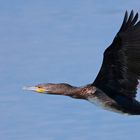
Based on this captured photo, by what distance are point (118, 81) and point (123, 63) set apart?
495mm

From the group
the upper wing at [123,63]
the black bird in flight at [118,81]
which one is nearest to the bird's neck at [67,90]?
the black bird in flight at [118,81]

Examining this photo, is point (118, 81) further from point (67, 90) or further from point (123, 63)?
point (67, 90)

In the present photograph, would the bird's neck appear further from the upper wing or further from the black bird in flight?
the upper wing

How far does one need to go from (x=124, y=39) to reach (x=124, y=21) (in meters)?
0.40

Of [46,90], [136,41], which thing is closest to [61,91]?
[46,90]

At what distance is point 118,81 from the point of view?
82.4 ft

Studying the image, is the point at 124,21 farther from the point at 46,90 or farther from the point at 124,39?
the point at 46,90

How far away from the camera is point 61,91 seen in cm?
2522

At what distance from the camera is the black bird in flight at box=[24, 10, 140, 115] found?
80.1 feet

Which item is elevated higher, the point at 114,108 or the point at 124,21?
the point at 124,21

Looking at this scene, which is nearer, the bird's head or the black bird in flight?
the black bird in flight

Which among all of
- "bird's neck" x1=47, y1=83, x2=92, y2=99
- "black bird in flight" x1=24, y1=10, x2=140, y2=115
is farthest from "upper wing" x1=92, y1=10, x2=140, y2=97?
"bird's neck" x1=47, y1=83, x2=92, y2=99

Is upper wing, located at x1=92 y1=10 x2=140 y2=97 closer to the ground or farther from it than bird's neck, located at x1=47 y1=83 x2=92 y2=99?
farther from it

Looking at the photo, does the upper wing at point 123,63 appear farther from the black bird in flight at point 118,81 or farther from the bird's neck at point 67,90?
the bird's neck at point 67,90
